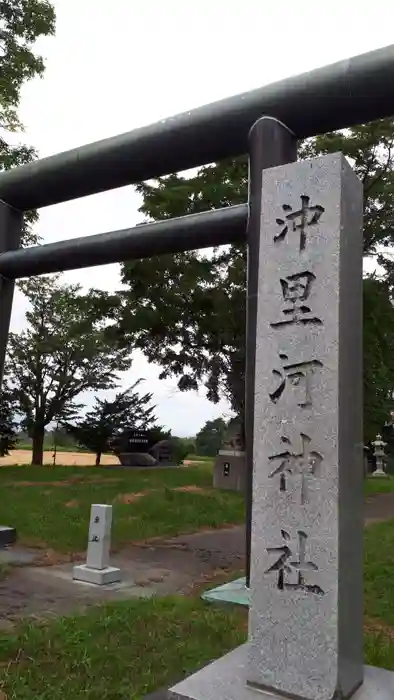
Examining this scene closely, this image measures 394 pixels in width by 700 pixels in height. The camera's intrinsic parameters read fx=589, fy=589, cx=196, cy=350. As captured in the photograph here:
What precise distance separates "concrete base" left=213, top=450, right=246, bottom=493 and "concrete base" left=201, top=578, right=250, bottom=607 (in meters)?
8.43

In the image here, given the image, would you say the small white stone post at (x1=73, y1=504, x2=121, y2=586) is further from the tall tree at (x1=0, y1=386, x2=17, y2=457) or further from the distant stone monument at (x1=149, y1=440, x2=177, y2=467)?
the distant stone monument at (x1=149, y1=440, x2=177, y2=467)

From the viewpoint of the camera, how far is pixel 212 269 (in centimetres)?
1365

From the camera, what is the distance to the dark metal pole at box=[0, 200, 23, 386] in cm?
710

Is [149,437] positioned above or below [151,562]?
above

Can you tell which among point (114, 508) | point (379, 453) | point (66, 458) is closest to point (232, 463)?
point (114, 508)

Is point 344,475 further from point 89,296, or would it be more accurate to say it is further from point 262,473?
point 89,296

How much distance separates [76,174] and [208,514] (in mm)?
6511

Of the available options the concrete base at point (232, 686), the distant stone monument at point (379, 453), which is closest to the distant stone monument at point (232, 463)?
the distant stone monument at point (379, 453)

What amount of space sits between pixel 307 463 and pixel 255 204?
9.25 ft

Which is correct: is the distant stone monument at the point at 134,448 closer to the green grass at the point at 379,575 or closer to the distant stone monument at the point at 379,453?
the distant stone monument at the point at 379,453

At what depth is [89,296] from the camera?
14.6 meters

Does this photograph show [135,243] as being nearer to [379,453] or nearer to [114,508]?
[114,508]

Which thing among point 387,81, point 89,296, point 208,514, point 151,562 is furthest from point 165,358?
point 387,81

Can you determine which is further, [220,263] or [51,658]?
[220,263]
